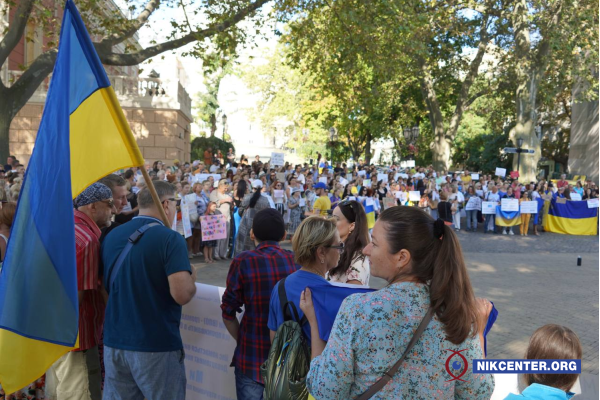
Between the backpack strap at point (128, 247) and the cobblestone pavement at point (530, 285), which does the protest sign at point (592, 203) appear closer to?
the cobblestone pavement at point (530, 285)

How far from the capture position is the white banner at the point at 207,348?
4.50 metres

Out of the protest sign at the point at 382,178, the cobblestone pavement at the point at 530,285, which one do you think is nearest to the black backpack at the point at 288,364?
the cobblestone pavement at the point at 530,285

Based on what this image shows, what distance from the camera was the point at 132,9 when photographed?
56.8 feet

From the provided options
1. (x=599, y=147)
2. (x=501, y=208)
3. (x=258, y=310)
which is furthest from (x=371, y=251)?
(x=599, y=147)

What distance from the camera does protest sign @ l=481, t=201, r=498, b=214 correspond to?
2178 centimetres

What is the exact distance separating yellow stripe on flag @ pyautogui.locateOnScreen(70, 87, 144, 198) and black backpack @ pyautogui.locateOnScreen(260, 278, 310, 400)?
1324mm

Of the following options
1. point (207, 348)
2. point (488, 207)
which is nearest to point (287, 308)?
point (207, 348)

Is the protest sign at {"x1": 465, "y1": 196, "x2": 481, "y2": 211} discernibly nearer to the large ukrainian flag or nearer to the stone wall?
the stone wall

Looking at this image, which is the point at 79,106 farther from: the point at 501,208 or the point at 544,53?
the point at 544,53

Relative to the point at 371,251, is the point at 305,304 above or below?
below

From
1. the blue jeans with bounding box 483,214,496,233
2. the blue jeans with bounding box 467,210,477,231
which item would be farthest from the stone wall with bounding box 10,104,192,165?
the blue jeans with bounding box 483,214,496,233

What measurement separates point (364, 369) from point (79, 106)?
2141mm

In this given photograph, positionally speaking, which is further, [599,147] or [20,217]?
[599,147]

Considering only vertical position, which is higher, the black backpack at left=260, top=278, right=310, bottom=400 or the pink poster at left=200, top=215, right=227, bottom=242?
the pink poster at left=200, top=215, right=227, bottom=242
